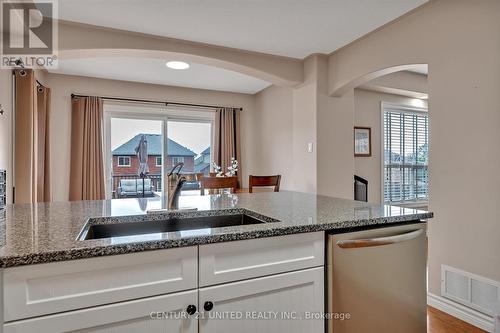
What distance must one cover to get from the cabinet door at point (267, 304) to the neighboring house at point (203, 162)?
418 cm

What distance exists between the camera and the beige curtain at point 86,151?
4.18 m

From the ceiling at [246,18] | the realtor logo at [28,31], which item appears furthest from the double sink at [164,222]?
the realtor logo at [28,31]

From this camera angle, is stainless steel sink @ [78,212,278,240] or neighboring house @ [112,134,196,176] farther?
neighboring house @ [112,134,196,176]

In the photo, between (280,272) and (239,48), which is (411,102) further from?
(280,272)

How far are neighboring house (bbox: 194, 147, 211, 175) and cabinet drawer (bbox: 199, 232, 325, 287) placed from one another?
13.7 ft

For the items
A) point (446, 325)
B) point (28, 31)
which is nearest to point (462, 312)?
point (446, 325)

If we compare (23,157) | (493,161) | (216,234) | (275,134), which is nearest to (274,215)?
(216,234)

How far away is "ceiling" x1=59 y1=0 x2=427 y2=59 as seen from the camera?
7.54ft

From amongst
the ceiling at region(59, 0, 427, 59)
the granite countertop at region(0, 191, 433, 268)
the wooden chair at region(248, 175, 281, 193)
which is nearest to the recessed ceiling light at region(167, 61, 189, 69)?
the ceiling at region(59, 0, 427, 59)

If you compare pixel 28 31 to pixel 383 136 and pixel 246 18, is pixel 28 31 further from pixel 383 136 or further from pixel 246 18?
pixel 383 136

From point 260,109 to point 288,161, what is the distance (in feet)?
4.29

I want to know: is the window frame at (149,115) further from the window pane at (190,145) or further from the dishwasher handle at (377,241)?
the dishwasher handle at (377,241)

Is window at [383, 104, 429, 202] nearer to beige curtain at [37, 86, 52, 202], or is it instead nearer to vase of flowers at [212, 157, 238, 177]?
vase of flowers at [212, 157, 238, 177]

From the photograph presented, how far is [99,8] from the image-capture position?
2342mm
